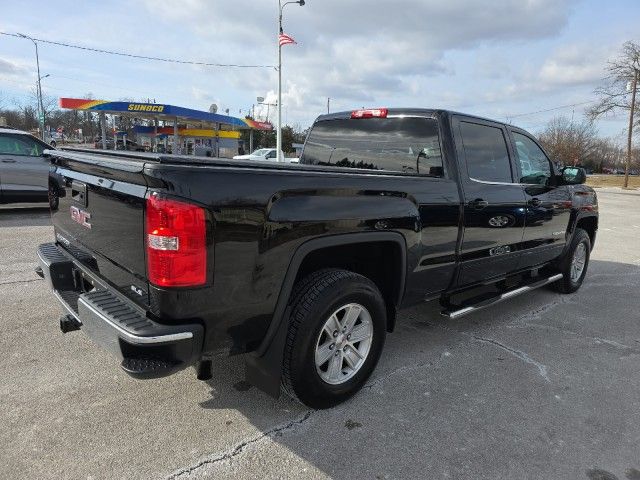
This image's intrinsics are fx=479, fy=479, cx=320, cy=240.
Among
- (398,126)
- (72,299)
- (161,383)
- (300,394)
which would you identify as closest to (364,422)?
(300,394)

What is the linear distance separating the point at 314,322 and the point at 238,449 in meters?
0.78

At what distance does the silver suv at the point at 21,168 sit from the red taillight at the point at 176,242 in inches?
Answer: 336

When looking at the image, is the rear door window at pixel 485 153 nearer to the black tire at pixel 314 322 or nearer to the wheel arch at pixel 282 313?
the wheel arch at pixel 282 313

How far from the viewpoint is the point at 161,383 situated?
3154 mm

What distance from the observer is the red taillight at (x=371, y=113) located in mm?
4113

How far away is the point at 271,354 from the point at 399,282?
3.57 ft

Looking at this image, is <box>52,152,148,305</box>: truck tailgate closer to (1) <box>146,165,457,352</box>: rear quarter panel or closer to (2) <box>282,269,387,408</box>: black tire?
(1) <box>146,165,457,352</box>: rear quarter panel

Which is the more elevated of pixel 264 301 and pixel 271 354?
pixel 264 301

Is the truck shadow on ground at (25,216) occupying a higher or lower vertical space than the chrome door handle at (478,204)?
lower

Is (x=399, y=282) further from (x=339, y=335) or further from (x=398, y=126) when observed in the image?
(x=398, y=126)

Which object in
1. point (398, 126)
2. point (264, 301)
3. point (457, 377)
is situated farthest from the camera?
point (398, 126)

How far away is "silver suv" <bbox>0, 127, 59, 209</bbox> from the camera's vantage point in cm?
935

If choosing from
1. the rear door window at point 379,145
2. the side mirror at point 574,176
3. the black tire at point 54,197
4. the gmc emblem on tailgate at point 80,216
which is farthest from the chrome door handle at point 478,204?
the black tire at point 54,197

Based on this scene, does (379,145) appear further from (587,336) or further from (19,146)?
(19,146)
